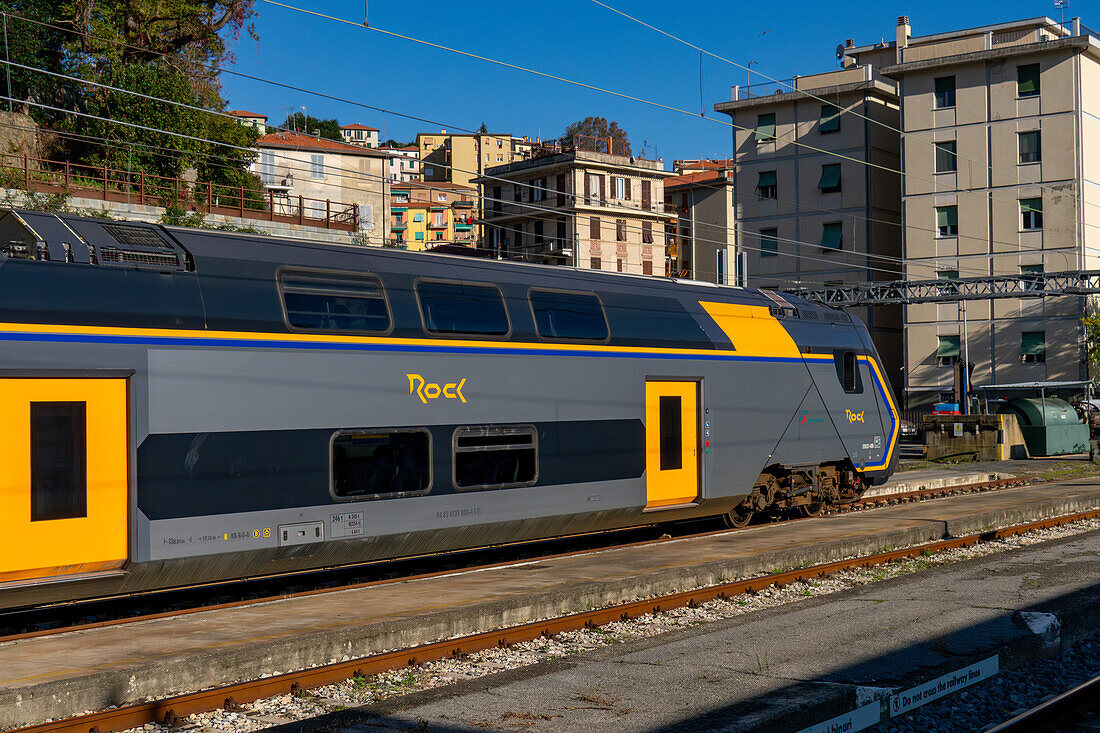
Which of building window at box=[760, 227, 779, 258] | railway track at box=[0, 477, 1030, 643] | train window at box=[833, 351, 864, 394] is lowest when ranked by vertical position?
railway track at box=[0, 477, 1030, 643]

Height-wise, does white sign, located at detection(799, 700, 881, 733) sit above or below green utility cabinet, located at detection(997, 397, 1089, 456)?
below

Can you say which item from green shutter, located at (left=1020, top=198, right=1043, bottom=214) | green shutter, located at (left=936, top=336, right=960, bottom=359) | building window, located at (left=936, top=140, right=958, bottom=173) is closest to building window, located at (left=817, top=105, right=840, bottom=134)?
building window, located at (left=936, top=140, right=958, bottom=173)

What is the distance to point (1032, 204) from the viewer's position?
55.5 meters

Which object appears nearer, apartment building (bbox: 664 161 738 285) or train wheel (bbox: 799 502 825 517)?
train wheel (bbox: 799 502 825 517)

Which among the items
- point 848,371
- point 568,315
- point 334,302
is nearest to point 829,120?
point 848,371

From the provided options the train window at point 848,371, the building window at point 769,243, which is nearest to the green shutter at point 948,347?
the building window at point 769,243

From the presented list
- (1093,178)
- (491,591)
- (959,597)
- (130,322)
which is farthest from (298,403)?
(1093,178)

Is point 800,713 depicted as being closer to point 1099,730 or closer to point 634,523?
point 1099,730

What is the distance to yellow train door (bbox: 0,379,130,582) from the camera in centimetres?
935

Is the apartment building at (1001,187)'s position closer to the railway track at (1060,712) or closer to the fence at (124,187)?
the fence at (124,187)

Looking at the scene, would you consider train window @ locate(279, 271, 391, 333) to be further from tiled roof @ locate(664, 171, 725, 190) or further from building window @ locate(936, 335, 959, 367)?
tiled roof @ locate(664, 171, 725, 190)

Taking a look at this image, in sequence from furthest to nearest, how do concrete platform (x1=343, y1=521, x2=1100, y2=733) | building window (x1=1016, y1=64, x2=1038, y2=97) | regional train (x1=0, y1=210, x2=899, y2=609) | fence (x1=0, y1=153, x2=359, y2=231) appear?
building window (x1=1016, y1=64, x2=1038, y2=97) < fence (x1=0, y1=153, x2=359, y2=231) < regional train (x1=0, y1=210, x2=899, y2=609) < concrete platform (x1=343, y1=521, x2=1100, y2=733)

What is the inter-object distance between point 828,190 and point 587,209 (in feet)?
69.8

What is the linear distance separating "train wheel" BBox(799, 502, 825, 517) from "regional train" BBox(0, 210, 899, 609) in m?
2.84
